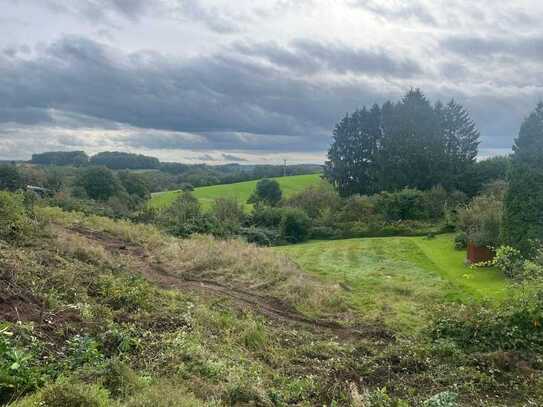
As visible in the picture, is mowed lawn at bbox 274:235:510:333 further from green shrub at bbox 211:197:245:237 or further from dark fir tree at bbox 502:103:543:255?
green shrub at bbox 211:197:245:237

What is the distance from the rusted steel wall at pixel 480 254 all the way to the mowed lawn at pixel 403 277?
504mm

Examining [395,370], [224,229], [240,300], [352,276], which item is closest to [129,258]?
[240,300]

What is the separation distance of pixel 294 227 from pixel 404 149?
70.6 ft

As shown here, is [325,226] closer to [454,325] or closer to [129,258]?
[129,258]

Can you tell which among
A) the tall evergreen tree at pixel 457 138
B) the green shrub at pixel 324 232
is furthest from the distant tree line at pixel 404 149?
the green shrub at pixel 324 232

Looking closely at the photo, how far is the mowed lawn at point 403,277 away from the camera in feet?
37.4

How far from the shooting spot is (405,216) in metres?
34.9

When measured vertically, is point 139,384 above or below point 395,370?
above

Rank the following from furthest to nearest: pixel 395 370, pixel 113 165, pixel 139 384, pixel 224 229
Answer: pixel 113 165 < pixel 224 229 < pixel 395 370 < pixel 139 384

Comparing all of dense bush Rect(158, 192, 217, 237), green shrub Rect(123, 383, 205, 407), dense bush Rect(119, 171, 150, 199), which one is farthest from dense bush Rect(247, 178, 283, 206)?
green shrub Rect(123, 383, 205, 407)

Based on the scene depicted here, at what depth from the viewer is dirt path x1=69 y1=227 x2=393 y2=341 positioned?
968 cm

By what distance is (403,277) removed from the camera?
15.8 metres

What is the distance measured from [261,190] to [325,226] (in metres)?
16.7

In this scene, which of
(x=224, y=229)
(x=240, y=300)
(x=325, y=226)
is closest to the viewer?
(x=240, y=300)
